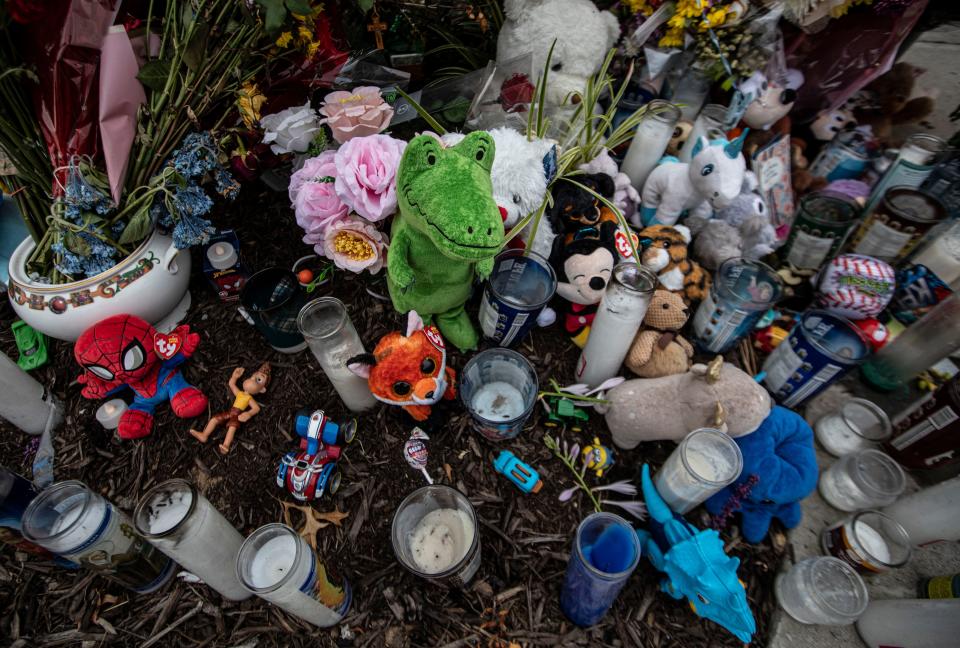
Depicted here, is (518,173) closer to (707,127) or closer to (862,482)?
(707,127)

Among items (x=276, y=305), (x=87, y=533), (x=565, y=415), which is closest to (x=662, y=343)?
(x=565, y=415)

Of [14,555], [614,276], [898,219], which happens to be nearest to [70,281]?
[14,555]

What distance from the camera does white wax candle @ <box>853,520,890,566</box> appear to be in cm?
110

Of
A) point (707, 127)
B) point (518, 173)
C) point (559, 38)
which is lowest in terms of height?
point (518, 173)

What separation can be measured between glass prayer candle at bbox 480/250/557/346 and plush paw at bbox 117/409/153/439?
3.39 ft

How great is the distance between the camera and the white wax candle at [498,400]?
1308 mm

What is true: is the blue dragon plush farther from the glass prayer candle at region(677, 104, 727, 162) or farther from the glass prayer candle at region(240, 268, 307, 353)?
the glass prayer candle at region(677, 104, 727, 162)

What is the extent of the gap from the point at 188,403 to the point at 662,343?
140 centimetres

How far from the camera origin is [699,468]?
1.09 metres

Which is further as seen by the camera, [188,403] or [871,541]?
[188,403]

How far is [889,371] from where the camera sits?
145 cm

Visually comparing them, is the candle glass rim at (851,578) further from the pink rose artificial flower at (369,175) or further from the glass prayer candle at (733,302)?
the pink rose artificial flower at (369,175)

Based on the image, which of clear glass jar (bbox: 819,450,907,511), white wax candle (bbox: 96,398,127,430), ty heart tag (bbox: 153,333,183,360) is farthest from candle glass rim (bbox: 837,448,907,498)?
white wax candle (bbox: 96,398,127,430)

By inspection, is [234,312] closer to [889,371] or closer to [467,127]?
[467,127]
